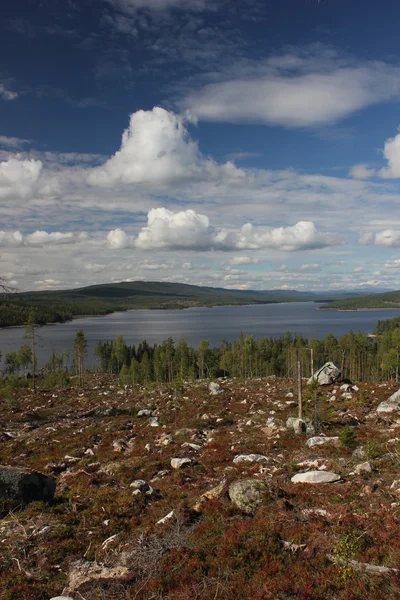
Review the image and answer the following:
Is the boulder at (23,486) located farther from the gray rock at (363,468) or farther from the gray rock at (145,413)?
the gray rock at (145,413)

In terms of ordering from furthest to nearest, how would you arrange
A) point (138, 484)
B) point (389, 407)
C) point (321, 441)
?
point (389, 407) < point (321, 441) < point (138, 484)

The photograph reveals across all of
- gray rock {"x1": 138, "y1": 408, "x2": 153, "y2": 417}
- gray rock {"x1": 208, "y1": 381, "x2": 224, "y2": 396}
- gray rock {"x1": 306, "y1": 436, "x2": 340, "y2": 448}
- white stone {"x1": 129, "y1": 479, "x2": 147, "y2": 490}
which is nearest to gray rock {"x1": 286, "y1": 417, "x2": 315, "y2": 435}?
gray rock {"x1": 306, "y1": 436, "x2": 340, "y2": 448}

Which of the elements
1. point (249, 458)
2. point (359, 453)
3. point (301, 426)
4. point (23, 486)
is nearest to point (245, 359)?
point (301, 426)

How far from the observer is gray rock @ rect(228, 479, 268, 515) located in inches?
460

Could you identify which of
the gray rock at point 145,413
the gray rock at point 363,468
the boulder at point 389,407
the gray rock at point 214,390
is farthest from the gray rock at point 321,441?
the gray rock at point 214,390

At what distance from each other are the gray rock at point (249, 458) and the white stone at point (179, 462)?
231 cm

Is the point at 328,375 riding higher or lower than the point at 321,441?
lower

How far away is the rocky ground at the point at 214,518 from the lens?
793 centimetres

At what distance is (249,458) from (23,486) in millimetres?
9771

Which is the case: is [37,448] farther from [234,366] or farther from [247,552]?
[234,366]

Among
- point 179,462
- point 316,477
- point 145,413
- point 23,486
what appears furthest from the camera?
point 145,413

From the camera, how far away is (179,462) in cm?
1691

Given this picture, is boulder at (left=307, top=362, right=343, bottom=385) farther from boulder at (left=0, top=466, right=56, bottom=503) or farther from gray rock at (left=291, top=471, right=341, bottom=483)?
boulder at (left=0, top=466, right=56, bottom=503)

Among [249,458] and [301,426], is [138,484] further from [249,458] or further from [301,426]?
[301,426]
